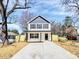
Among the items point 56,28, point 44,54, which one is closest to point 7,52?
point 44,54

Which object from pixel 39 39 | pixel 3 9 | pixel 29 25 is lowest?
pixel 39 39

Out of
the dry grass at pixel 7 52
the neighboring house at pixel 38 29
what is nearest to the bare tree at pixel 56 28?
the neighboring house at pixel 38 29

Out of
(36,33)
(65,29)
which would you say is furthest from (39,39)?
(65,29)

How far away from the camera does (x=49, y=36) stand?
59.7m

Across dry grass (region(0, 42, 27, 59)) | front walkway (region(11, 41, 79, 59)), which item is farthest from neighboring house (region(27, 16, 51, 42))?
front walkway (region(11, 41, 79, 59))

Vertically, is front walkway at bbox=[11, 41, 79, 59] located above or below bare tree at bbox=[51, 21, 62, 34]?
above

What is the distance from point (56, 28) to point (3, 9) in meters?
63.7

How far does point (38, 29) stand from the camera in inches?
2336

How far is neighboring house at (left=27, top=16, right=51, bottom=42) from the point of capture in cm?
5900

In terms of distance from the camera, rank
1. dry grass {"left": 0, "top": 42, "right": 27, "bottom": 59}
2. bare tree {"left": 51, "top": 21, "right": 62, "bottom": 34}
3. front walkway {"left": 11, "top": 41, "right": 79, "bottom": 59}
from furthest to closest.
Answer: bare tree {"left": 51, "top": 21, "right": 62, "bottom": 34}
dry grass {"left": 0, "top": 42, "right": 27, "bottom": 59}
front walkway {"left": 11, "top": 41, "right": 79, "bottom": 59}

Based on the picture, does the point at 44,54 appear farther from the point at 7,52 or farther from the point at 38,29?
the point at 38,29

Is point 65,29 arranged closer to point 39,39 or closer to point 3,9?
point 39,39

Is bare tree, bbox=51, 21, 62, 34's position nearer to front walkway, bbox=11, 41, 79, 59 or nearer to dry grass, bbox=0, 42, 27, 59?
dry grass, bbox=0, 42, 27, 59

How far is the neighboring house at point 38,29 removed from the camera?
59.0 meters
